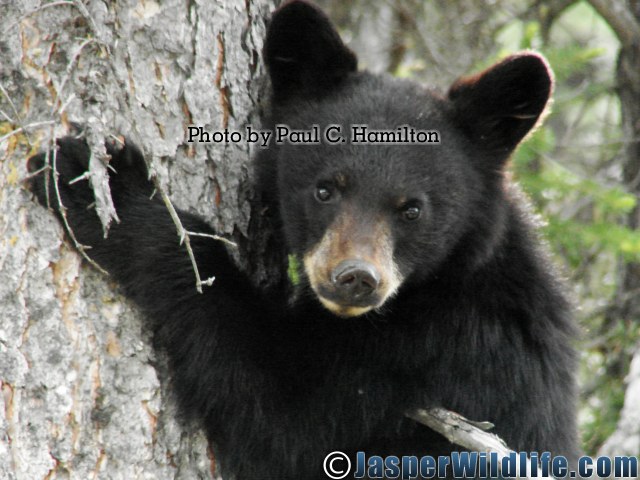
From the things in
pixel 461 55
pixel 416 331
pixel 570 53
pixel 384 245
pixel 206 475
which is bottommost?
pixel 206 475

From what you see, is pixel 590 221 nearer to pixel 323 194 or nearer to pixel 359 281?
pixel 323 194

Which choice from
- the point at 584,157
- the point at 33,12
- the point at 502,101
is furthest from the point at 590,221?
the point at 33,12

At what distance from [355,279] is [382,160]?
1.89ft

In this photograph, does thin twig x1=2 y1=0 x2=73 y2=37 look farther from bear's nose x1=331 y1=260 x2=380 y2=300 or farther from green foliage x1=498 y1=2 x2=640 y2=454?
green foliage x1=498 y1=2 x2=640 y2=454

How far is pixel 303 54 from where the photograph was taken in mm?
3885

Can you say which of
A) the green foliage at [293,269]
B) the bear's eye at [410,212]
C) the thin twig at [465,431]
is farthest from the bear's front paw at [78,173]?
the thin twig at [465,431]

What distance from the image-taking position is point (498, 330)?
12.3ft

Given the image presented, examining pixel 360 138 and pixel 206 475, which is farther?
pixel 360 138

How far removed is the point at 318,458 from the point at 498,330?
0.94 meters

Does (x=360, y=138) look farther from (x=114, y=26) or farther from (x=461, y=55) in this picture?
(x=461, y=55)

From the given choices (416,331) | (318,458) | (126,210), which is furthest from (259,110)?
(318,458)

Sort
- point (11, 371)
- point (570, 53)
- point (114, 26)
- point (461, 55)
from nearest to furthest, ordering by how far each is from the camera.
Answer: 1. point (11, 371)
2. point (114, 26)
3. point (570, 53)
4. point (461, 55)

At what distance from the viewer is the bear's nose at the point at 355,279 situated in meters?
3.27

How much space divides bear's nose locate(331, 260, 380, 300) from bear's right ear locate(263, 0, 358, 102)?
1025mm
